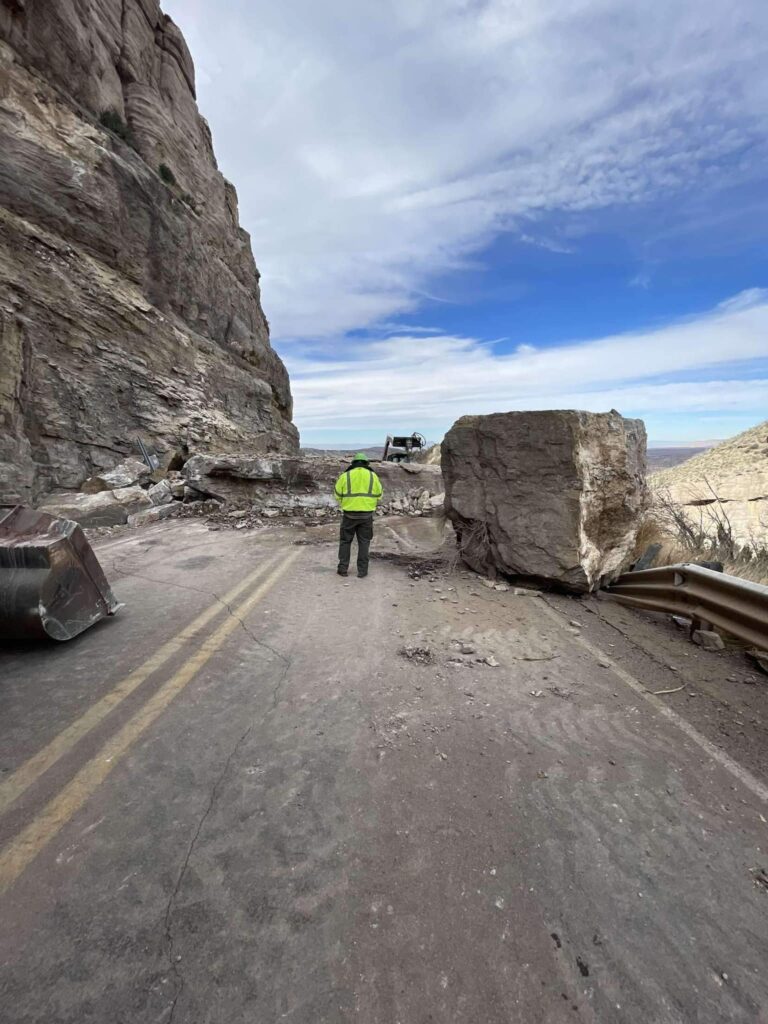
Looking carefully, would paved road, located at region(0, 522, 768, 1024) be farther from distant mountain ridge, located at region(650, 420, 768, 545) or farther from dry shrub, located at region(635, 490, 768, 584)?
distant mountain ridge, located at region(650, 420, 768, 545)

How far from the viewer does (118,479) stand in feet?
44.5

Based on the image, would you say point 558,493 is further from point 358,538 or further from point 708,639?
point 358,538

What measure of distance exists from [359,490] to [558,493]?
276cm

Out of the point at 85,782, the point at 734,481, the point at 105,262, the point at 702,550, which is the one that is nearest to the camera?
the point at 85,782

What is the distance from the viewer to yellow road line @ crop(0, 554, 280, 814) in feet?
7.48

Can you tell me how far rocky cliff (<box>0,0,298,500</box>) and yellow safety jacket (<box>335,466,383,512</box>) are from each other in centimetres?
1181

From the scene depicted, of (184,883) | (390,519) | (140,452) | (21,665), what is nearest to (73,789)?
(184,883)

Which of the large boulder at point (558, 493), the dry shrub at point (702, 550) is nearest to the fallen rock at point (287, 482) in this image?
the large boulder at point (558, 493)

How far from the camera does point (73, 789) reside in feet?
7.38

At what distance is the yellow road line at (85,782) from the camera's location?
188cm

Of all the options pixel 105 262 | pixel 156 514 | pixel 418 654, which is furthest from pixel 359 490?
pixel 105 262

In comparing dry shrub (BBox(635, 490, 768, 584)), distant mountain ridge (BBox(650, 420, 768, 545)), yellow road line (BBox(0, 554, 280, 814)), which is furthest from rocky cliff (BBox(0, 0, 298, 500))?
distant mountain ridge (BBox(650, 420, 768, 545))

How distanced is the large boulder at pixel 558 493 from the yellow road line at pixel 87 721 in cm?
384

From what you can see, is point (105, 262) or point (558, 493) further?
point (105, 262)
